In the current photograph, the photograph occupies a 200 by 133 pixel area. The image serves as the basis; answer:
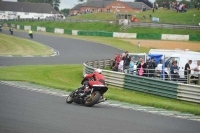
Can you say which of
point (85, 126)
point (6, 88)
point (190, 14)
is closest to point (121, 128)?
point (85, 126)

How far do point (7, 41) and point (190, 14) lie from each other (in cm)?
3961

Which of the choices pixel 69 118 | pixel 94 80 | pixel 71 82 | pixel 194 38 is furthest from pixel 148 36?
pixel 69 118

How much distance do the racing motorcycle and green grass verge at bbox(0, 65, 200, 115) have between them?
2492 millimetres

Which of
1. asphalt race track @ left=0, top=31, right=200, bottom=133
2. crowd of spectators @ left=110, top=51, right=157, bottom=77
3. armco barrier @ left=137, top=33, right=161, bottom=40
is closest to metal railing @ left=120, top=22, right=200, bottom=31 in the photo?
armco barrier @ left=137, top=33, right=161, bottom=40

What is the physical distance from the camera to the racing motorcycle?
13469 millimetres

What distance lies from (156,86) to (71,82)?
6405 mm

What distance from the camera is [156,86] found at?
63.9ft

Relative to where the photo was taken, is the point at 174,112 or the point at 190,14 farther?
the point at 190,14

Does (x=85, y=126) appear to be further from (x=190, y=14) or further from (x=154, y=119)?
(x=190, y=14)

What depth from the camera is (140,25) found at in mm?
70812

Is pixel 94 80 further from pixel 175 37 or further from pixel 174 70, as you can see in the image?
pixel 175 37

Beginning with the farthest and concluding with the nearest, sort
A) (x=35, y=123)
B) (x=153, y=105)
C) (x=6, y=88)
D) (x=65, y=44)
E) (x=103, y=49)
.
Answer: (x=65, y=44), (x=103, y=49), (x=6, y=88), (x=153, y=105), (x=35, y=123)

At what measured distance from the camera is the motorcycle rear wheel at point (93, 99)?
13.5m

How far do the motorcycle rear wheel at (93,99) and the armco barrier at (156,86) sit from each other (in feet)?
18.6
